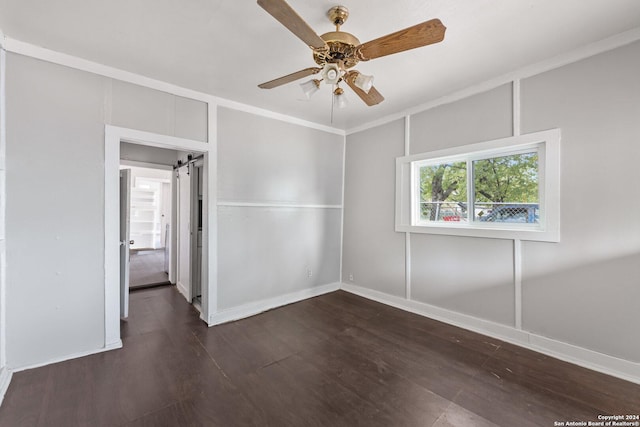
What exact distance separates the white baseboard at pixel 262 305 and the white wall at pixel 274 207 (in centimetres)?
6

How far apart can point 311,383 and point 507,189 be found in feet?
9.24

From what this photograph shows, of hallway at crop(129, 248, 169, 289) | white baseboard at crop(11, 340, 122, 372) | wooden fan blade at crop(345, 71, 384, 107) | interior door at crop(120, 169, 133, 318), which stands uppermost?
wooden fan blade at crop(345, 71, 384, 107)

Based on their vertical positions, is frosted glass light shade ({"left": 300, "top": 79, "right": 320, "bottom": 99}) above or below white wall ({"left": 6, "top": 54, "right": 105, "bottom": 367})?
above

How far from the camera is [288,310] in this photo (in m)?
3.56

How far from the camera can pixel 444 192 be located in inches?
135

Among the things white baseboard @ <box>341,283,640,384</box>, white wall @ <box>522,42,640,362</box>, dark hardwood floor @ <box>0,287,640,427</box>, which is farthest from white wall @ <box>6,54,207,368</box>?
white wall @ <box>522,42,640,362</box>

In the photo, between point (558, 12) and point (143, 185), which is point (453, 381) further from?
point (143, 185)

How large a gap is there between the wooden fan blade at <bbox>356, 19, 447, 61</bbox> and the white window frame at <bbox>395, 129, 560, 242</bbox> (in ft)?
6.03

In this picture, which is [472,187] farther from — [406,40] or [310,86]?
[310,86]

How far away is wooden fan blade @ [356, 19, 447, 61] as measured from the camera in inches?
54.5

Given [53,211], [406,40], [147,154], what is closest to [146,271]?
[147,154]

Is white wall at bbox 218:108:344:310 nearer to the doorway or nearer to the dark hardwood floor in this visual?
the dark hardwood floor

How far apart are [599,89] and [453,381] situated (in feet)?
9.17

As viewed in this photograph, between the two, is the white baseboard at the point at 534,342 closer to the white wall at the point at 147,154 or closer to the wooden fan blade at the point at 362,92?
the wooden fan blade at the point at 362,92
